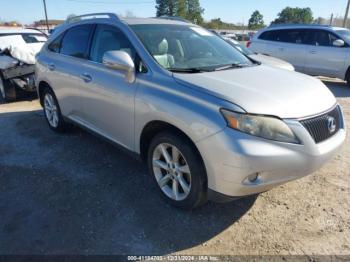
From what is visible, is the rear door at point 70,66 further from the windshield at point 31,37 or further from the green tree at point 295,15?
the green tree at point 295,15

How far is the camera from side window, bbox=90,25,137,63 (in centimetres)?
348

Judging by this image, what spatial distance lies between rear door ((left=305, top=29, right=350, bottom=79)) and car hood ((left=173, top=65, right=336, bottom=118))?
674 cm

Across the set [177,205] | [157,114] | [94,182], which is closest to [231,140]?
[157,114]

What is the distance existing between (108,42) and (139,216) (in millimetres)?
1992

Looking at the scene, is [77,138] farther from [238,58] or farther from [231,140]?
[231,140]

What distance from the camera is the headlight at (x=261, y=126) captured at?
2.50 metres

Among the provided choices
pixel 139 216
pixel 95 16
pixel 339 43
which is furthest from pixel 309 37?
pixel 139 216

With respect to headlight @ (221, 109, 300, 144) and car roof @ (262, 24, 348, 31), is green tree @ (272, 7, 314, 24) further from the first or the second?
headlight @ (221, 109, 300, 144)

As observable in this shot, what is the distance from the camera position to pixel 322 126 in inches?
109

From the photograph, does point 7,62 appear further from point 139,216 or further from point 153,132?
point 139,216

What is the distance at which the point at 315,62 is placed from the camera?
31.6 feet

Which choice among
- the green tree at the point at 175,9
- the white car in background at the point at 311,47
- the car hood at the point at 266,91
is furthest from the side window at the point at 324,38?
the green tree at the point at 175,9

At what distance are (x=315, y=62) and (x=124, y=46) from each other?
25.4 ft

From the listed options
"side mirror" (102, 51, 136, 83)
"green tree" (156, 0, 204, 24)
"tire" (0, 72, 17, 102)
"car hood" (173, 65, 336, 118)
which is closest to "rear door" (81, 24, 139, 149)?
"side mirror" (102, 51, 136, 83)
